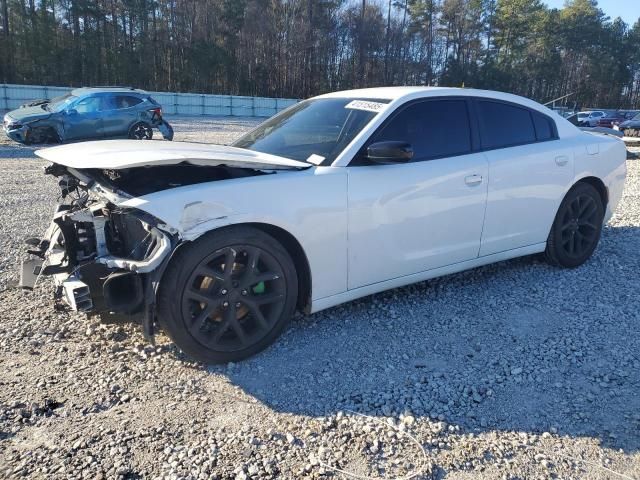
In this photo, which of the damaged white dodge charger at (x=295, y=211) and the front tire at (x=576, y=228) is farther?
the front tire at (x=576, y=228)

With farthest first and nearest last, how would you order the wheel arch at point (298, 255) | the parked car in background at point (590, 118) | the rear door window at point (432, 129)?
the parked car in background at point (590, 118) < the rear door window at point (432, 129) < the wheel arch at point (298, 255)

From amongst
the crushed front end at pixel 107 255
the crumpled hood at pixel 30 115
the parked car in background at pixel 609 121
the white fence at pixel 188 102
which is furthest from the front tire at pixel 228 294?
the white fence at pixel 188 102

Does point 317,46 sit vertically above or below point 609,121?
above

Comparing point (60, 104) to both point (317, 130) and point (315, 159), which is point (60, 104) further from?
point (315, 159)

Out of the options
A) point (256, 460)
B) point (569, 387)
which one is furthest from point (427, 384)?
point (256, 460)

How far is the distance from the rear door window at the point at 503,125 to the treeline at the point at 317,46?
150 ft

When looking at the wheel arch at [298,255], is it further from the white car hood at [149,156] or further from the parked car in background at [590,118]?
the parked car in background at [590,118]

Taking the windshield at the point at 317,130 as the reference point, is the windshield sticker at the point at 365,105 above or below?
above

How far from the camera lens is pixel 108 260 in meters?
2.99

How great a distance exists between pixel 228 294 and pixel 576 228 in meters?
3.46

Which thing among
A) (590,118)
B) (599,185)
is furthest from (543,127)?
(590,118)

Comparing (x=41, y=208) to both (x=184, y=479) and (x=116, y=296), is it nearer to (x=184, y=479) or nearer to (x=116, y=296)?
(x=116, y=296)

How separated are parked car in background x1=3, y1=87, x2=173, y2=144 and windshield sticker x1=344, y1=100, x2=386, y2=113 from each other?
12.3 m

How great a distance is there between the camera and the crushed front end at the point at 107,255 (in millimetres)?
2887
